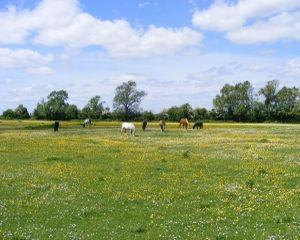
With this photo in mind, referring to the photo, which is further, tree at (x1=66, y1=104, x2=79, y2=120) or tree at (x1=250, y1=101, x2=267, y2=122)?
tree at (x1=66, y1=104, x2=79, y2=120)

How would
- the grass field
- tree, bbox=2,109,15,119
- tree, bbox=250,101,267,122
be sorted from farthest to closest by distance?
1. tree, bbox=2,109,15,119
2. tree, bbox=250,101,267,122
3. the grass field

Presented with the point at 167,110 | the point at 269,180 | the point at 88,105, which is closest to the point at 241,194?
the point at 269,180

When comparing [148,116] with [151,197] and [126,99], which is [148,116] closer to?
[126,99]

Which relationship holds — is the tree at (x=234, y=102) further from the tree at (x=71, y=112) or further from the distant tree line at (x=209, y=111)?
the tree at (x=71, y=112)

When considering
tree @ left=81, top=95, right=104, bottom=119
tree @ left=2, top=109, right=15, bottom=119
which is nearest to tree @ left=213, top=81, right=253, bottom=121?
tree @ left=81, top=95, right=104, bottom=119

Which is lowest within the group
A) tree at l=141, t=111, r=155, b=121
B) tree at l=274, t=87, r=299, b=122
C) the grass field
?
the grass field

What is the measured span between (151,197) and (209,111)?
16008 cm

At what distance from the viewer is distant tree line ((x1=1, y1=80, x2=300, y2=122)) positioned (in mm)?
175500

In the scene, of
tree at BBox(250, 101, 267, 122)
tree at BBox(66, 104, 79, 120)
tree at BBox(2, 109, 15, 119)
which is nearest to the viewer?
tree at BBox(250, 101, 267, 122)

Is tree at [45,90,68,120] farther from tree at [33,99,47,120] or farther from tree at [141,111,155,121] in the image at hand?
tree at [141,111,155,121]

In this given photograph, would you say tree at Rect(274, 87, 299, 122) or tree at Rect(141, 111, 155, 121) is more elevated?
tree at Rect(274, 87, 299, 122)

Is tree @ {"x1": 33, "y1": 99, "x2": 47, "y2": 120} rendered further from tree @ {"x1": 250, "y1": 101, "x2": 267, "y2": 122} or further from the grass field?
the grass field

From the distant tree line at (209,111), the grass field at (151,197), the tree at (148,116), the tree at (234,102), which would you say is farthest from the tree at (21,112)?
the grass field at (151,197)

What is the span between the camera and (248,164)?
3162 centimetres
